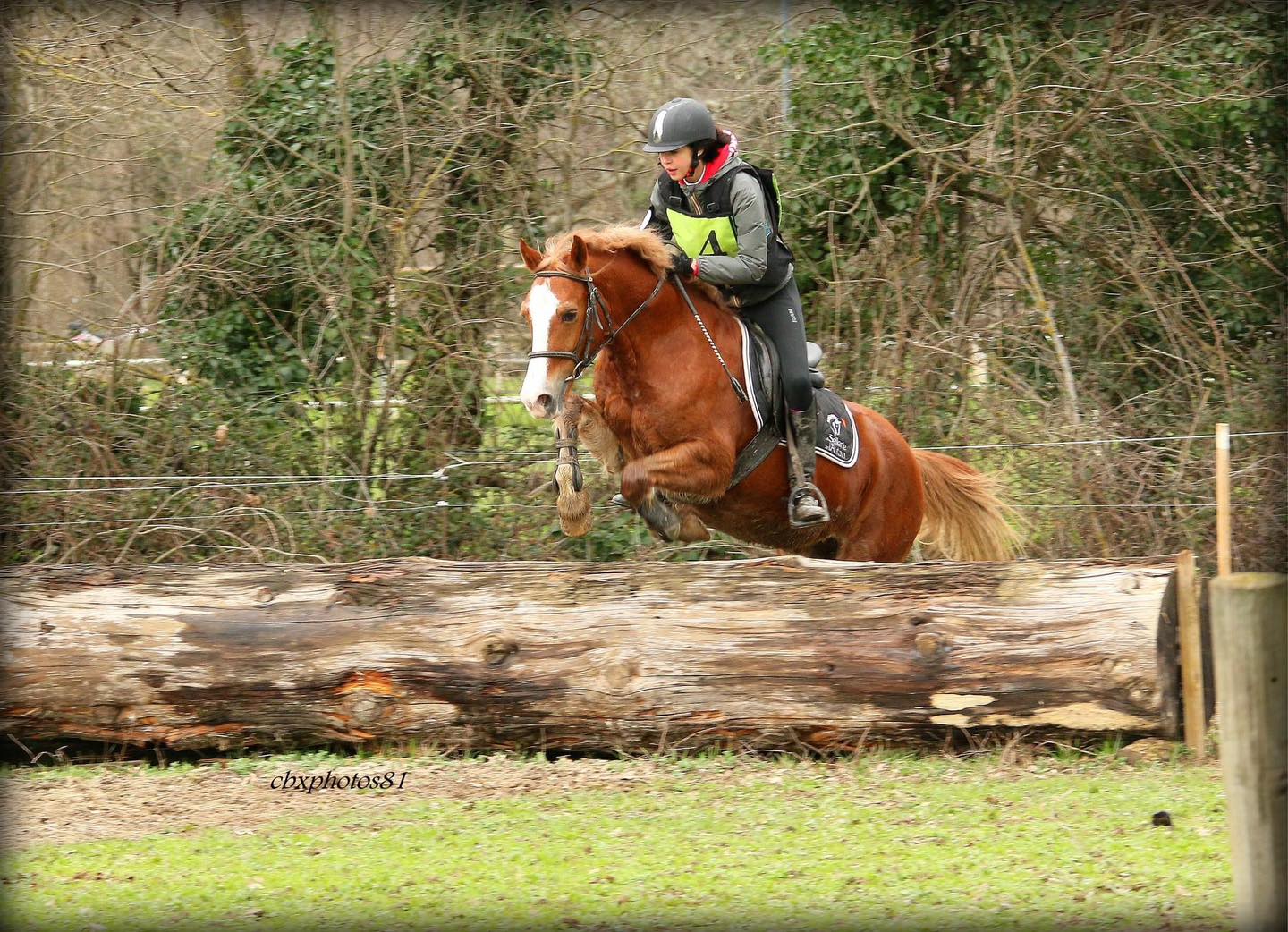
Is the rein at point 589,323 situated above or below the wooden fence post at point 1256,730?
above

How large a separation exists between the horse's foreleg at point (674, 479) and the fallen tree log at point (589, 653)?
48 cm

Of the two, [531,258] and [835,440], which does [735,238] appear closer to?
[531,258]

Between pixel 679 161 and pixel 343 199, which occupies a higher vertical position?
pixel 343 199

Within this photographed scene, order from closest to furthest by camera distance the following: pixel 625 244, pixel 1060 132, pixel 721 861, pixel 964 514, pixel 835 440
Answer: pixel 721 861
pixel 625 244
pixel 835 440
pixel 964 514
pixel 1060 132

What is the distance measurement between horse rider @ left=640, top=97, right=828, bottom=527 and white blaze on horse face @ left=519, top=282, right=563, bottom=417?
818 mm

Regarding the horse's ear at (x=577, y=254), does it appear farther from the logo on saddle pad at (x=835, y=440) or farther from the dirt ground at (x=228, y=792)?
the dirt ground at (x=228, y=792)

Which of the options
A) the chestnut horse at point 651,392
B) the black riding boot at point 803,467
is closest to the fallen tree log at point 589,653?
the chestnut horse at point 651,392

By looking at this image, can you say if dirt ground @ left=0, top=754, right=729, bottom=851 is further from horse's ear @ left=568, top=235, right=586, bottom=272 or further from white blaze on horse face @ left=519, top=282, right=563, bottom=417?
horse's ear @ left=568, top=235, right=586, bottom=272

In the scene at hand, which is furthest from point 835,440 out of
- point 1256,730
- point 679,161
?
point 1256,730

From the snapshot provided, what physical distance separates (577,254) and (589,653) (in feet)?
6.06

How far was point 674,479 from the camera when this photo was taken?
5961mm

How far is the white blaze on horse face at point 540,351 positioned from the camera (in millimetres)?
5520

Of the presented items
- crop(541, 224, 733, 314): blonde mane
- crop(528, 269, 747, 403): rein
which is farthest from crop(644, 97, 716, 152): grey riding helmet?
crop(528, 269, 747, 403): rein

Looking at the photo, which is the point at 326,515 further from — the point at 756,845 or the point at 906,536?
the point at 756,845
